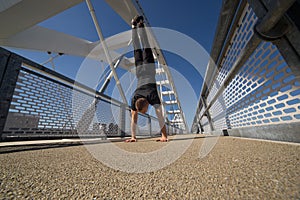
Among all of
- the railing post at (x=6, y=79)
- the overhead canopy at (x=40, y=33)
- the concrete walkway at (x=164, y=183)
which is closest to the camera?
the concrete walkway at (x=164, y=183)

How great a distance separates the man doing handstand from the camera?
1.60 m

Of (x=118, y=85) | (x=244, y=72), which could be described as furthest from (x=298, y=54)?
A: (x=118, y=85)

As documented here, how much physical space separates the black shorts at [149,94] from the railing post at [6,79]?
1146mm

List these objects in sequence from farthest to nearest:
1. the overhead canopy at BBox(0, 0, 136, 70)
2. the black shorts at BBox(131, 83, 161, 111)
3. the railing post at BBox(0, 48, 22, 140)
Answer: the overhead canopy at BBox(0, 0, 136, 70), the black shorts at BBox(131, 83, 161, 111), the railing post at BBox(0, 48, 22, 140)

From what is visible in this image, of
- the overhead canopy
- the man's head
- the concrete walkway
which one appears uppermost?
the overhead canopy

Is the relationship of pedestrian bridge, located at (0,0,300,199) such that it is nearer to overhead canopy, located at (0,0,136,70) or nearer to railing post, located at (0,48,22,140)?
railing post, located at (0,48,22,140)

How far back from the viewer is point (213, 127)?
259 centimetres

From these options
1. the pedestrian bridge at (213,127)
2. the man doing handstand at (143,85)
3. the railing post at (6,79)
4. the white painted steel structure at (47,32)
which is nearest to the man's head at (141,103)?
the man doing handstand at (143,85)

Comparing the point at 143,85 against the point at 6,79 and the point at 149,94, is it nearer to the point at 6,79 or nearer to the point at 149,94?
the point at 149,94

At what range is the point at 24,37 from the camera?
532 centimetres

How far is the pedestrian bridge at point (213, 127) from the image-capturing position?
30 centimetres

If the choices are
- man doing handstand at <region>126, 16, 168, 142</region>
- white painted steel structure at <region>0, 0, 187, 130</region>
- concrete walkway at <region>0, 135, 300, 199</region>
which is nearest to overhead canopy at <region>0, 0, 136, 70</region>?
white painted steel structure at <region>0, 0, 187, 130</region>

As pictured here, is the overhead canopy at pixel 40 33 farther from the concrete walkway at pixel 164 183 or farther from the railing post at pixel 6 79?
the concrete walkway at pixel 164 183

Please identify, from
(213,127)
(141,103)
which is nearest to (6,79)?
(141,103)
